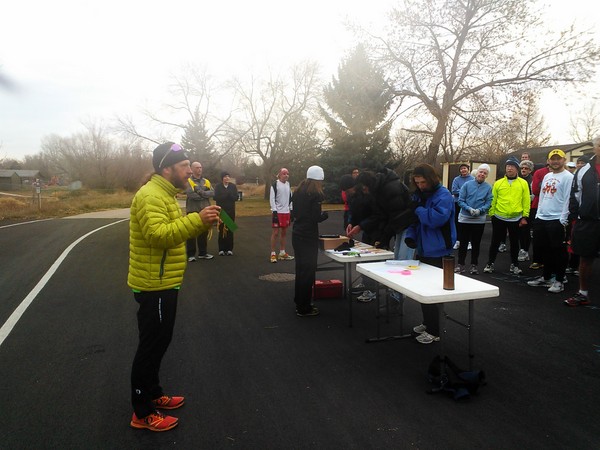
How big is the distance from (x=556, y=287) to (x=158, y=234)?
20.6 ft

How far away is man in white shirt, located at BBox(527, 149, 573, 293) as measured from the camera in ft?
20.6

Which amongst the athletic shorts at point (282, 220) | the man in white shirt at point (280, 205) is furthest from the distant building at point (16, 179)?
the athletic shorts at point (282, 220)

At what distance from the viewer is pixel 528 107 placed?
22875mm

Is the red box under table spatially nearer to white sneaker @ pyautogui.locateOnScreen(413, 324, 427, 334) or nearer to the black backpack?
white sneaker @ pyautogui.locateOnScreen(413, 324, 427, 334)

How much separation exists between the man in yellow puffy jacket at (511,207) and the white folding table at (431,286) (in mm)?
4094

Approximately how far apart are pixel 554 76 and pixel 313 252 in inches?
850

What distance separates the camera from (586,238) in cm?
547

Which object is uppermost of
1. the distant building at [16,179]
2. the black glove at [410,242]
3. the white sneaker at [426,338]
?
the distant building at [16,179]

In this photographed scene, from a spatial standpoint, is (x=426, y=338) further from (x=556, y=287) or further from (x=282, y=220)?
(x=282, y=220)

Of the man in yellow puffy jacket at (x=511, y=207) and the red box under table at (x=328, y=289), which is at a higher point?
the man in yellow puffy jacket at (x=511, y=207)

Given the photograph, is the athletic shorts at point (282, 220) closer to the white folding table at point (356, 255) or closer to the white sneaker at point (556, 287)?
the white folding table at point (356, 255)

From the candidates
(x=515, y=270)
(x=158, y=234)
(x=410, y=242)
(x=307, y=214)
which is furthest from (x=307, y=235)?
(x=515, y=270)

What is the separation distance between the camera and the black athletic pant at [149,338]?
2850 millimetres

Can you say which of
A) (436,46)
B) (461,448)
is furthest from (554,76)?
(461,448)
